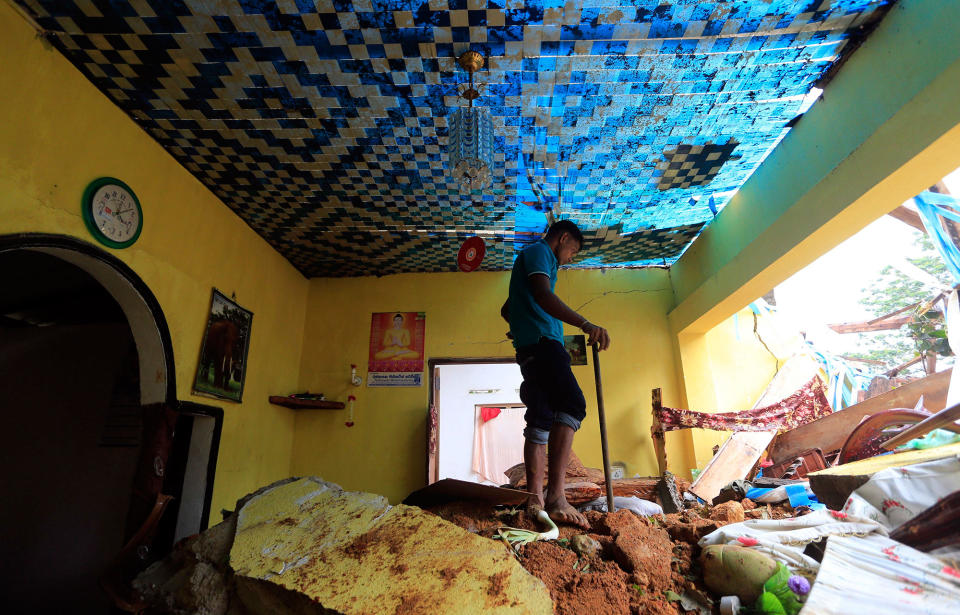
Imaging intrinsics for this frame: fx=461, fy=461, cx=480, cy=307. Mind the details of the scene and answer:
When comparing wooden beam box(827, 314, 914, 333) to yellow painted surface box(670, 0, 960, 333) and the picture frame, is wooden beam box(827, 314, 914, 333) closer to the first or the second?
yellow painted surface box(670, 0, 960, 333)

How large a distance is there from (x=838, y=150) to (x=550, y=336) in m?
2.48

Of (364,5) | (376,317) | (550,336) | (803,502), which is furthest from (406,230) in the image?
(803,502)

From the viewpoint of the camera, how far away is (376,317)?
6145 mm

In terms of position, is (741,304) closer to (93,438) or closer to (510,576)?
(510,576)

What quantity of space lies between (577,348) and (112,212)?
478 cm

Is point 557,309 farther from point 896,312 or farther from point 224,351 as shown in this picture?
point 896,312

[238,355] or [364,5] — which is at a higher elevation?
[364,5]

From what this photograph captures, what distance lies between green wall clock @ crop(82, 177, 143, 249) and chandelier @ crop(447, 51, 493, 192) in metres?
2.41

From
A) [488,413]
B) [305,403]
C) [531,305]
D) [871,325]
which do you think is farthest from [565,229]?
[871,325]

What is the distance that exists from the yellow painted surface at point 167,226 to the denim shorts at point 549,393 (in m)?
3.04

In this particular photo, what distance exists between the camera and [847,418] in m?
3.92

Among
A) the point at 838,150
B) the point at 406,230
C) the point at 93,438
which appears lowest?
the point at 93,438

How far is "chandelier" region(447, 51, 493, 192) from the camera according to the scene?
10.6 ft

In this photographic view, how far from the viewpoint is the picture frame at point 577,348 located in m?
5.80
